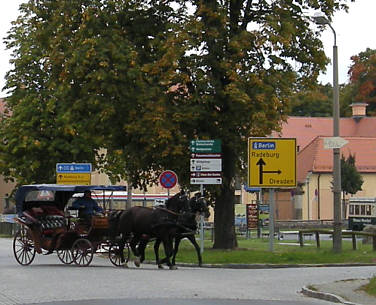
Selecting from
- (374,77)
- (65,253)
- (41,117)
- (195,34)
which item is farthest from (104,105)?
(374,77)

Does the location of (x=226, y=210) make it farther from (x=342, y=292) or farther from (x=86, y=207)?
(x=342, y=292)

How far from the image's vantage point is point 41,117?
44594mm

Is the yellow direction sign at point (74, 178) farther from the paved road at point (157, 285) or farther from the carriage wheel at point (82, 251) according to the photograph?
the paved road at point (157, 285)

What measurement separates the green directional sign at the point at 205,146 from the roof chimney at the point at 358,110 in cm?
5866

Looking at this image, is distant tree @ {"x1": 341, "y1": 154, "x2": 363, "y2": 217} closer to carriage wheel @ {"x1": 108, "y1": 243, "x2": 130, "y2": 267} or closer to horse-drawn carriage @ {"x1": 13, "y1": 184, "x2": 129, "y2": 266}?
horse-drawn carriage @ {"x1": 13, "y1": 184, "x2": 129, "y2": 266}

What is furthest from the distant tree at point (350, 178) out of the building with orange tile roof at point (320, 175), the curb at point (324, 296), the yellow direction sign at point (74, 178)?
the curb at point (324, 296)

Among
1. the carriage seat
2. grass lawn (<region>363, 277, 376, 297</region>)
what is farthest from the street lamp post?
grass lawn (<region>363, 277, 376, 297</region>)

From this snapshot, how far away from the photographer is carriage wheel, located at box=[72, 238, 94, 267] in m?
24.0

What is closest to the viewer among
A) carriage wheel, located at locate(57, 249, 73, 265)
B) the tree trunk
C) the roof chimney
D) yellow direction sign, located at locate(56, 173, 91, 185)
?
carriage wheel, located at locate(57, 249, 73, 265)

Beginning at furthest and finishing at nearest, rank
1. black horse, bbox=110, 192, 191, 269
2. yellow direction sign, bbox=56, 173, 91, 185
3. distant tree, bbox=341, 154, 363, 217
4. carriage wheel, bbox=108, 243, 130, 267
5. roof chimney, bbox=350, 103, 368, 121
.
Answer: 1. roof chimney, bbox=350, 103, 368, 121
2. distant tree, bbox=341, 154, 363, 217
3. yellow direction sign, bbox=56, 173, 91, 185
4. carriage wheel, bbox=108, 243, 130, 267
5. black horse, bbox=110, 192, 191, 269

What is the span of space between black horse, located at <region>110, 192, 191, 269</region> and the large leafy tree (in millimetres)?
4619

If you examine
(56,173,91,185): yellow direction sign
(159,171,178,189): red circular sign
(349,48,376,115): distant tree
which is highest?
(349,48,376,115): distant tree

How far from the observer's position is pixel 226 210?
104ft

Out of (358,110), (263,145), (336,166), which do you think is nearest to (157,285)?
(263,145)
